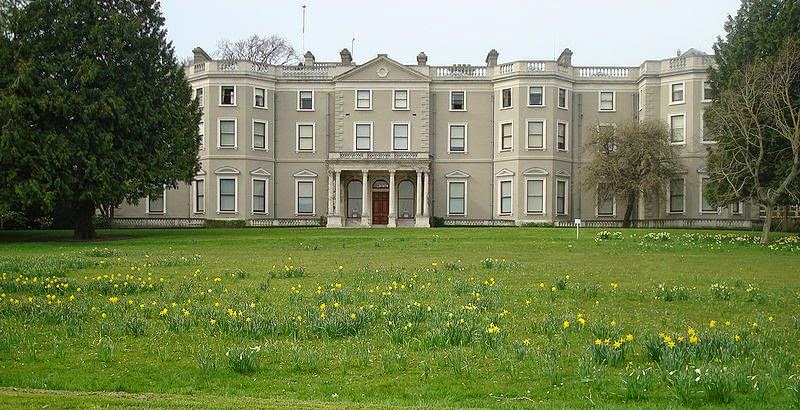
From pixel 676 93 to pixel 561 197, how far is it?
1069 cm

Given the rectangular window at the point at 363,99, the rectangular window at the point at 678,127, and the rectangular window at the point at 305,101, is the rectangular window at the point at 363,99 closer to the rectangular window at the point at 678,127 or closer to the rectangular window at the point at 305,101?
the rectangular window at the point at 305,101

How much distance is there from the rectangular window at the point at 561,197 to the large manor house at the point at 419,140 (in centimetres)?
10

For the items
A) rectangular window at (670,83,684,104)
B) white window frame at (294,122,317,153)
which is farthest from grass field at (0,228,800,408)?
white window frame at (294,122,317,153)

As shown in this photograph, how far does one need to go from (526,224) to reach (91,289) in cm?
4188

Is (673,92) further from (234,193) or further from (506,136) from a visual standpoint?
(234,193)

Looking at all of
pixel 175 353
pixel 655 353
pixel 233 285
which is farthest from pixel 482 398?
pixel 233 285

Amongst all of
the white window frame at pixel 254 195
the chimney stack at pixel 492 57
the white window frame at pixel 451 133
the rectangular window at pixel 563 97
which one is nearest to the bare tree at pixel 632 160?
the rectangular window at pixel 563 97

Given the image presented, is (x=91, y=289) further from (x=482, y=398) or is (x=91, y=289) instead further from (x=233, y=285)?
(x=482, y=398)

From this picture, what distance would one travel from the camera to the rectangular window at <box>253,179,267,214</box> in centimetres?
5878

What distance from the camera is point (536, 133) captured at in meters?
57.5

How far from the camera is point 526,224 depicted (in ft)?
181

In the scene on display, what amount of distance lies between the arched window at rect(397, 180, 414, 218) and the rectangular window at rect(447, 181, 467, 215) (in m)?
2.80

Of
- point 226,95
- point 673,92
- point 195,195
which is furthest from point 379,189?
point 673,92

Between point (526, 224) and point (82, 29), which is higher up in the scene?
point (82, 29)
